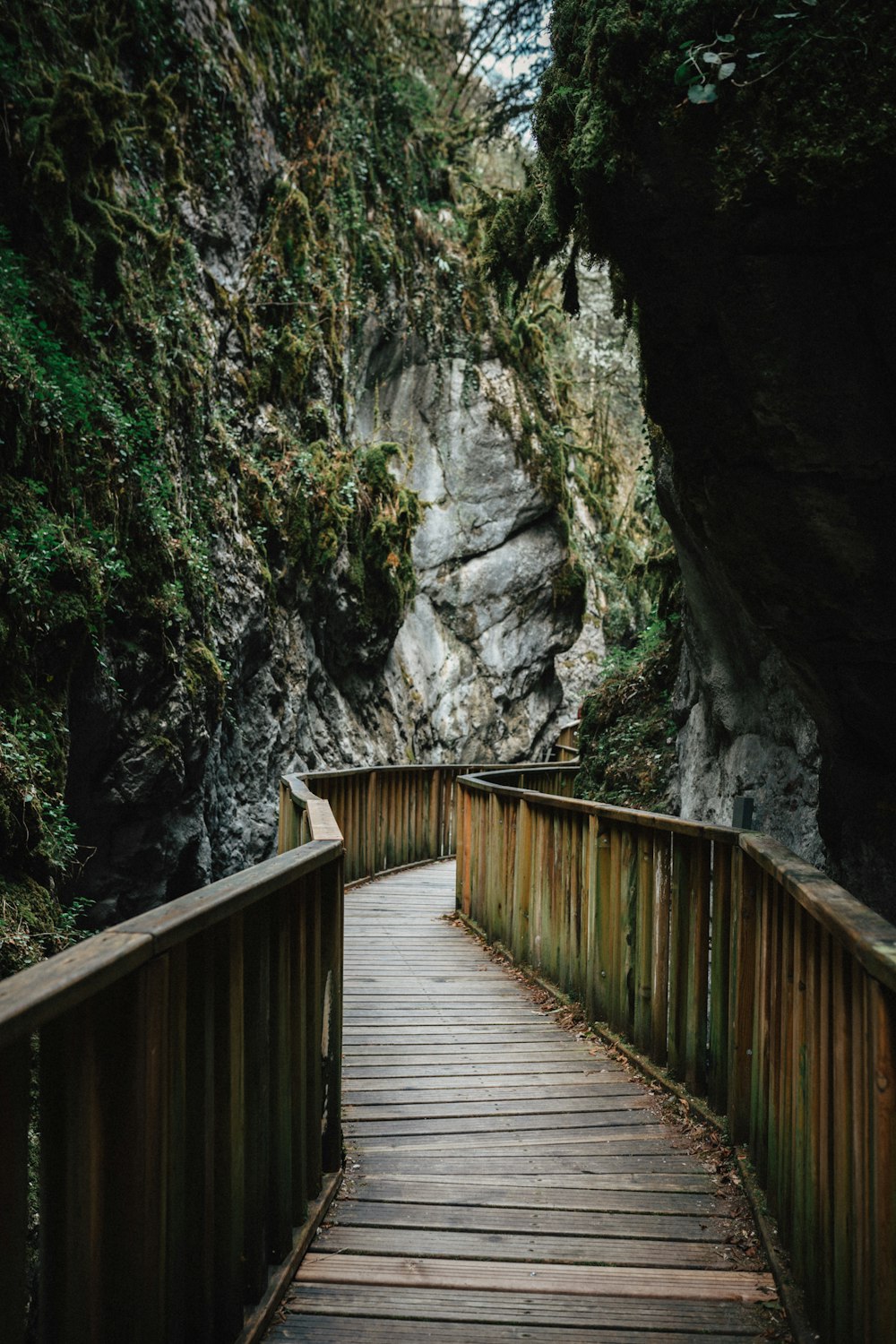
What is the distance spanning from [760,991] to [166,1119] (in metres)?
2.12

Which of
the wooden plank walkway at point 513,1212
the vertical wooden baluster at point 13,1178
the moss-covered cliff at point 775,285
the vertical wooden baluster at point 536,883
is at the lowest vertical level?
the wooden plank walkway at point 513,1212

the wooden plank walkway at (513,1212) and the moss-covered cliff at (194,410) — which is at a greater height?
the moss-covered cliff at (194,410)

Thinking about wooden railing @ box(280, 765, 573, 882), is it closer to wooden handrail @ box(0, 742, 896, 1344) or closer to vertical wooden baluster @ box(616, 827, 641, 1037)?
vertical wooden baluster @ box(616, 827, 641, 1037)

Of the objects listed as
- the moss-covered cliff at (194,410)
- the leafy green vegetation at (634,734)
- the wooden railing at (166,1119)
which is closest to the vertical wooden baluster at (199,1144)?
the wooden railing at (166,1119)

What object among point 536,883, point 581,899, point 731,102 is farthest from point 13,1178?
point 536,883

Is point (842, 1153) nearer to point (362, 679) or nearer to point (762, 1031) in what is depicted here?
point (762, 1031)

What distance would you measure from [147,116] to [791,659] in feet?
35.6

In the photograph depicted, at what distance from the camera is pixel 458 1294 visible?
2652 mm

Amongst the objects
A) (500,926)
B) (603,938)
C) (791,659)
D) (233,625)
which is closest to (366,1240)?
(603,938)

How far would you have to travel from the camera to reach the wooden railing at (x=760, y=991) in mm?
1913

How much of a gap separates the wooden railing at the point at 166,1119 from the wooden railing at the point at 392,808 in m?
4.95

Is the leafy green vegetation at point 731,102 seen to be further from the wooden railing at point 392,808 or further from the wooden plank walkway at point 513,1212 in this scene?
Result: the wooden railing at point 392,808

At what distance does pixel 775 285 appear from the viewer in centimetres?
348

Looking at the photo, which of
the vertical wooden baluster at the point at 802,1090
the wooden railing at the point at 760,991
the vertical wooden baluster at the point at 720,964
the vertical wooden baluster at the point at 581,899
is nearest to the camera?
the wooden railing at the point at 760,991
